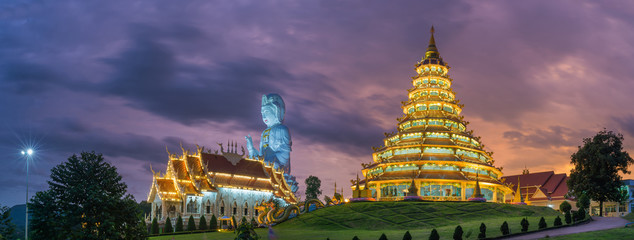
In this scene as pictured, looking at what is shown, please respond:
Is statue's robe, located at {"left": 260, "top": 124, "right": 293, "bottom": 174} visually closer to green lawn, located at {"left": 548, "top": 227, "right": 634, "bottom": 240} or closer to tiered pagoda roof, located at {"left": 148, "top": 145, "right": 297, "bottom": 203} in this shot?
tiered pagoda roof, located at {"left": 148, "top": 145, "right": 297, "bottom": 203}

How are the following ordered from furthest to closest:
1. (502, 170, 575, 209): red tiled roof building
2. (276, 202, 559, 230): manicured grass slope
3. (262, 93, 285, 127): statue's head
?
(262, 93, 285, 127): statue's head < (502, 170, 575, 209): red tiled roof building < (276, 202, 559, 230): manicured grass slope

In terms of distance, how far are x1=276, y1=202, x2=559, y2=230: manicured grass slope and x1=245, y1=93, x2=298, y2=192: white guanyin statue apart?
4306cm

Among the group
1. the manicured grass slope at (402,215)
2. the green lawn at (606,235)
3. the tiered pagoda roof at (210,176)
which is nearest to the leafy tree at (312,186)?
the tiered pagoda roof at (210,176)

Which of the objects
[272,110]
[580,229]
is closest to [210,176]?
[272,110]

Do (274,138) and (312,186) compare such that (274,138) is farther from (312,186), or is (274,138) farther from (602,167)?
(602,167)

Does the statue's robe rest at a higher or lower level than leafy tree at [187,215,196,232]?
higher

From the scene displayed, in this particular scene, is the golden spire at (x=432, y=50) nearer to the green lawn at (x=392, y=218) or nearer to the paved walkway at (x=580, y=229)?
the green lawn at (x=392, y=218)

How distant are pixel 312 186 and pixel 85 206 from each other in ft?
263

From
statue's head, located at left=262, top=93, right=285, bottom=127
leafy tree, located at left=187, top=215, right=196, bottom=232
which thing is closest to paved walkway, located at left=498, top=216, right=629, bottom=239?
leafy tree, located at left=187, top=215, right=196, bottom=232

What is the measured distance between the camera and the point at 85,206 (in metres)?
33.6

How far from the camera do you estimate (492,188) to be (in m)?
73.3

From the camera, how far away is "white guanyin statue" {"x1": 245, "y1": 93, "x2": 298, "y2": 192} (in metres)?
107

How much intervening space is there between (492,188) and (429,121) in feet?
39.9

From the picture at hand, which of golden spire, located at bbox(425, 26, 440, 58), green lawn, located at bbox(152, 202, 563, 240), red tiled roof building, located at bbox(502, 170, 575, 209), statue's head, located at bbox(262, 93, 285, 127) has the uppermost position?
golden spire, located at bbox(425, 26, 440, 58)
